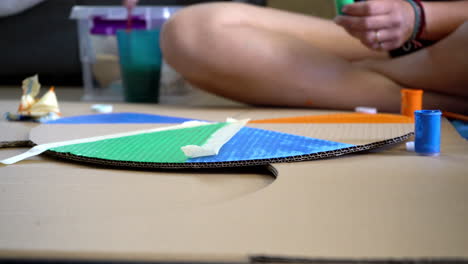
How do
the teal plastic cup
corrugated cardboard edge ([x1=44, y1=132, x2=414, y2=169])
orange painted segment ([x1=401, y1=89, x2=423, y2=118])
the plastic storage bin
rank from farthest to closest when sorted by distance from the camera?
1. the plastic storage bin
2. the teal plastic cup
3. orange painted segment ([x1=401, y1=89, x2=423, y2=118])
4. corrugated cardboard edge ([x1=44, y1=132, x2=414, y2=169])

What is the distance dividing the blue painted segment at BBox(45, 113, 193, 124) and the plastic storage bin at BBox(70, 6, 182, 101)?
55cm

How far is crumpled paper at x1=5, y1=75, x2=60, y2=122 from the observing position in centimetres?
97

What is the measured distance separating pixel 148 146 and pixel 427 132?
36 cm

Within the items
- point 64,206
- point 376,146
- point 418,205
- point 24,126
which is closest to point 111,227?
point 64,206

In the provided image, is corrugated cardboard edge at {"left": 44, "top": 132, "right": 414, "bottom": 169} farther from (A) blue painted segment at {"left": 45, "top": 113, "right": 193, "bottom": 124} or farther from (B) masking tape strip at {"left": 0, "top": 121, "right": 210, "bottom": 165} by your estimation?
(A) blue painted segment at {"left": 45, "top": 113, "right": 193, "bottom": 124}

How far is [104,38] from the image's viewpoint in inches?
60.8

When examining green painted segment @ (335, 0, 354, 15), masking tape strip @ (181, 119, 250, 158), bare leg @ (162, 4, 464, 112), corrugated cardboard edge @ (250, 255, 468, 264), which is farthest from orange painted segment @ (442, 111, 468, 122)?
corrugated cardboard edge @ (250, 255, 468, 264)

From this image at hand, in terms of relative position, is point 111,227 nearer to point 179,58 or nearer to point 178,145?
point 178,145

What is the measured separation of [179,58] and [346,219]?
0.75 m

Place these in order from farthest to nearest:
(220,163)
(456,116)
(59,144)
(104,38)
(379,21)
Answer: (104,38), (456,116), (379,21), (59,144), (220,163)

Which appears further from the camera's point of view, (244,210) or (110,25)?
(110,25)

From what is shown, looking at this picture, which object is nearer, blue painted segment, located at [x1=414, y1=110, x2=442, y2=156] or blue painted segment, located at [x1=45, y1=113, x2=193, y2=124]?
blue painted segment, located at [x1=414, y1=110, x2=442, y2=156]

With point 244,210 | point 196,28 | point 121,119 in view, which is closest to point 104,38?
point 196,28

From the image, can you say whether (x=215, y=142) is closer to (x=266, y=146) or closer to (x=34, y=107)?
(x=266, y=146)
